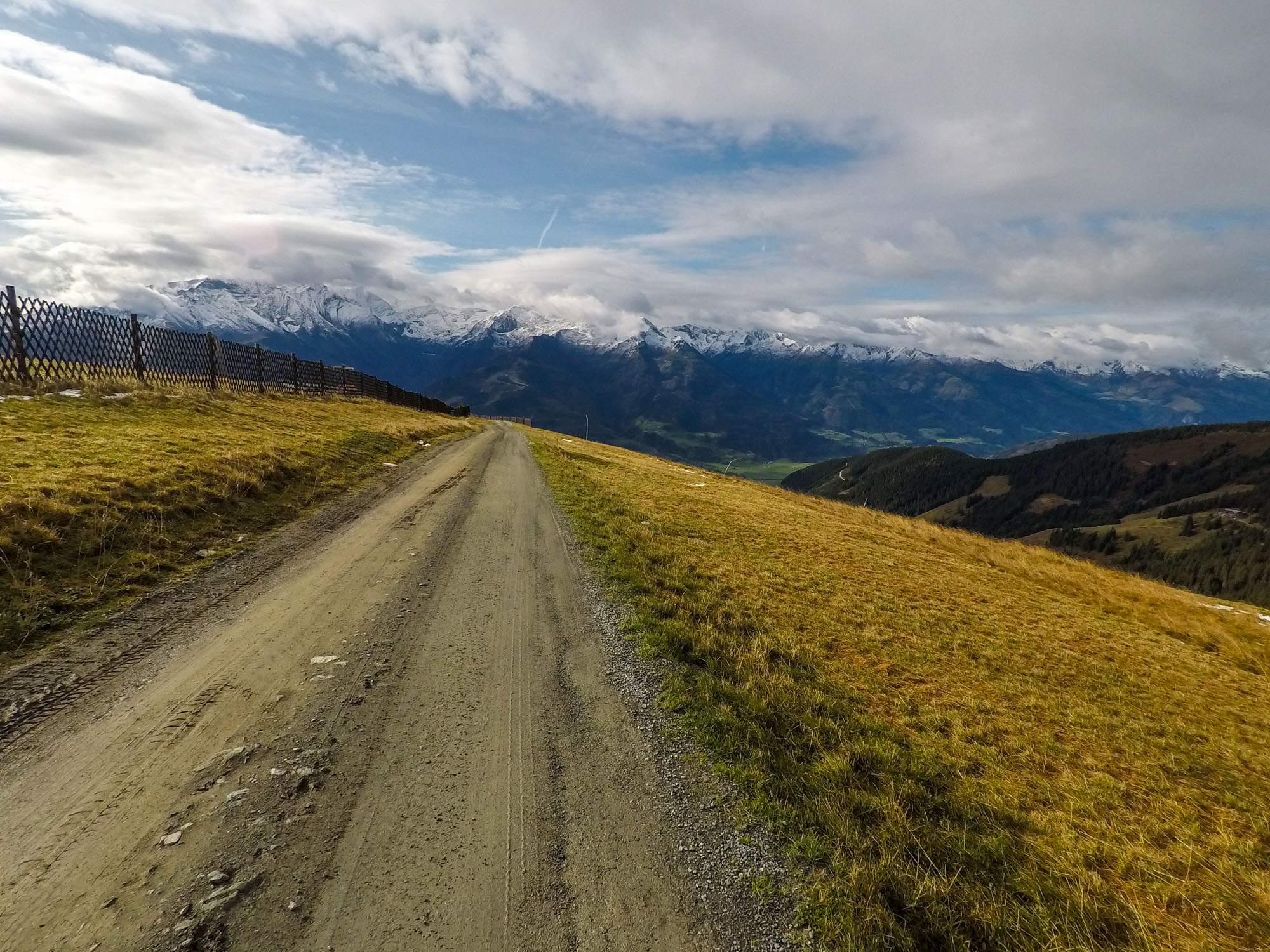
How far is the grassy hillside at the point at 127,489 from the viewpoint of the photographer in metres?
8.84

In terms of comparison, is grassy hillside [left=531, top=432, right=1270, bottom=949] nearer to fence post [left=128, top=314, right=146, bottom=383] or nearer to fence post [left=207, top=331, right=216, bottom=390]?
fence post [left=128, top=314, right=146, bottom=383]

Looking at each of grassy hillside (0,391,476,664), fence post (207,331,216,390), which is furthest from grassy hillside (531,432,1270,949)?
fence post (207,331,216,390)

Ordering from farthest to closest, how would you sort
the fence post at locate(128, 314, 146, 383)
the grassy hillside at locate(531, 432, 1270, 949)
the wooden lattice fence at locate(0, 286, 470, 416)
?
the fence post at locate(128, 314, 146, 383)
the wooden lattice fence at locate(0, 286, 470, 416)
the grassy hillside at locate(531, 432, 1270, 949)

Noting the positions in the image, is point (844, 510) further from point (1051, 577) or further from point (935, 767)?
point (935, 767)

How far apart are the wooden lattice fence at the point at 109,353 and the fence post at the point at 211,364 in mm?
41

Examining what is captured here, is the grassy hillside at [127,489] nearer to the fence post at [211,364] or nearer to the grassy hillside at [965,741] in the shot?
the fence post at [211,364]

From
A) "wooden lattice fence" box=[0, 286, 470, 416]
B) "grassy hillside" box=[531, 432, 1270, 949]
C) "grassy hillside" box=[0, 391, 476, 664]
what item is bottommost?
"grassy hillside" box=[531, 432, 1270, 949]

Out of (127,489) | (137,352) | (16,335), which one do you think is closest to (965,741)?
(127,489)

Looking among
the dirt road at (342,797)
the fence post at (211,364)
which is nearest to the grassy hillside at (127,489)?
the dirt road at (342,797)

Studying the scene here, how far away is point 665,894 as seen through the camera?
4582 mm

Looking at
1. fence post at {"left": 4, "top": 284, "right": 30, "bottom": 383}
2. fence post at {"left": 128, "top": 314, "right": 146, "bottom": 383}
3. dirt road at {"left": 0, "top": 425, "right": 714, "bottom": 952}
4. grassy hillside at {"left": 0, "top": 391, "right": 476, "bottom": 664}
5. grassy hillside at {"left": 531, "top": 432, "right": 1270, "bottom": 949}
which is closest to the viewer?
dirt road at {"left": 0, "top": 425, "right": 714, "bottom": 952}

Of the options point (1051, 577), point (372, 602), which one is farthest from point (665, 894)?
point (1051, 577)

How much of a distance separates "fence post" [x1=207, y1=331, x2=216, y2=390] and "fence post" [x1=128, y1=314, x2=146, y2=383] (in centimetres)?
535

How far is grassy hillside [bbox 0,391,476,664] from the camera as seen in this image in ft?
29.0
